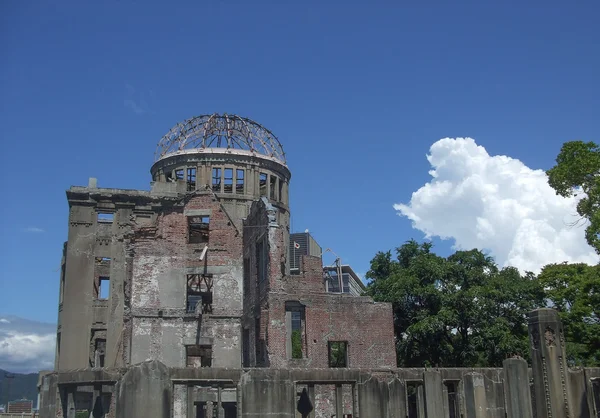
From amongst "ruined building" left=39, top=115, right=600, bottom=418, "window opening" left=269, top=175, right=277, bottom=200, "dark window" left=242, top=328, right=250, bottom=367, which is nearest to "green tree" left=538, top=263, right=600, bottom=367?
"ruined building" left=39, top=115, right=600, bottom=418

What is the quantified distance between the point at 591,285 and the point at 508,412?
→ 16.8 metres

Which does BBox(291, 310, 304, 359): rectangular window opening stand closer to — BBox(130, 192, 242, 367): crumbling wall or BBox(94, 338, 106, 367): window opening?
BBox(94, 338, 106, 367): window opening

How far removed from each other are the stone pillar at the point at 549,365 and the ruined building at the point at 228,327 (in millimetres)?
27

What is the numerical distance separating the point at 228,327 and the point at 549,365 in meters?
16.4

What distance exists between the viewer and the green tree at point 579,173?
933 inches

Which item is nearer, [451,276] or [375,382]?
[375,382]

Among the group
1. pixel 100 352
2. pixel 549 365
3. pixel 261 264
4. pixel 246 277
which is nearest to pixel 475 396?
pixel 549 365

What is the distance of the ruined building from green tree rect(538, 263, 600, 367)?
26.7 ft

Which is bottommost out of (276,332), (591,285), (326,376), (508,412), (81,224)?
(508,412)

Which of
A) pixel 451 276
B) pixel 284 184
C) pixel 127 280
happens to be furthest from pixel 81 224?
pixel 451 276

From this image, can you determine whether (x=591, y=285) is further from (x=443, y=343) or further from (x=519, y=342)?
(x=443, y=343)

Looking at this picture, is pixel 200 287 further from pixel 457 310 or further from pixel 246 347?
pixel 457 310

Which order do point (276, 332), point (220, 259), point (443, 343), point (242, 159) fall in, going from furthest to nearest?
point (242, 159) < point (443, 343) < point (220, 259) < point (276, 332)

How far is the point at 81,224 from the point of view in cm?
3728
